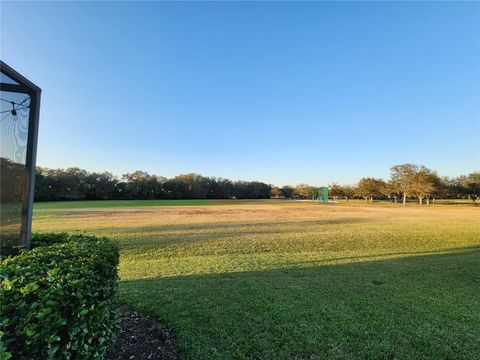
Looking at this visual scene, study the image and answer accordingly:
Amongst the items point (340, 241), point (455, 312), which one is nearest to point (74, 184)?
point (340, 241)

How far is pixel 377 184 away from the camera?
7669 centimetres

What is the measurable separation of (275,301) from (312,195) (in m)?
103

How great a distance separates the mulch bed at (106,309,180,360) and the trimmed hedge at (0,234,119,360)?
1008mm

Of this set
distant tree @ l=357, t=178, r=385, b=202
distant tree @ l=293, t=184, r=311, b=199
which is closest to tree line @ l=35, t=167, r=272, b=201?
distant tree @ l=293, t=184, r=311, b=199

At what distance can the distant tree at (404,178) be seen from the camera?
206 feet

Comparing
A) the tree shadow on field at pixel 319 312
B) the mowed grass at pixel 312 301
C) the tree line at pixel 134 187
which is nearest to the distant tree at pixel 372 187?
the tree line at pixel 134 187

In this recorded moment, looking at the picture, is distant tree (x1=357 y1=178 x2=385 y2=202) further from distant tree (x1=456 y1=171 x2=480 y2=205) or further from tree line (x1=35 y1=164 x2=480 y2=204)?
distant tree (x1=456 y1=171 x2=480 y2=205)

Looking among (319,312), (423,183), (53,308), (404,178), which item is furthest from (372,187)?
(53,308)

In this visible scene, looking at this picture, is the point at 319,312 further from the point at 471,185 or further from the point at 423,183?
the point at 471,185

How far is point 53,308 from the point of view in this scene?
1531mm

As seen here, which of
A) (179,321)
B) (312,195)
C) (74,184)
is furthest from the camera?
(312,195)

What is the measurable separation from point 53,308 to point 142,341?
6.96 ft

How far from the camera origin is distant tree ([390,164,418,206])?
206 feet

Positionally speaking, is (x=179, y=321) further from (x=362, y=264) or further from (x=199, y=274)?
(x=362, y=264)
